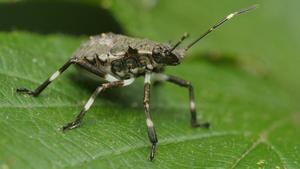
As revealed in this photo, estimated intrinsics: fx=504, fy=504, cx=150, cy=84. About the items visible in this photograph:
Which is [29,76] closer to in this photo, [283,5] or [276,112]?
[276,112]

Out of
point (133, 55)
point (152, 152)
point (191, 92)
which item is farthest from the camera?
point (191, 92)

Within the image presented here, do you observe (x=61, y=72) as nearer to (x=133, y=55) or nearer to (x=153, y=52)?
(x=133, y=55)

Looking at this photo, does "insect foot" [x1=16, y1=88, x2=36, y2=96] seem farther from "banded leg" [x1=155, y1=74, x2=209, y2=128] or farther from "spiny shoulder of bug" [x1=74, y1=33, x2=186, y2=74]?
"banded leg" [x1=155, y1=74, x2=209, y2=128]

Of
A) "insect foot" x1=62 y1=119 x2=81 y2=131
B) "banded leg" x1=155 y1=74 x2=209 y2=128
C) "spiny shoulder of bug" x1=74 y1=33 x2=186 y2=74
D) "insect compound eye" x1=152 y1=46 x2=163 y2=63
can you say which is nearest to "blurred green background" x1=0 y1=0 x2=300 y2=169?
"insect foot" x1=62 y1=119 x2=81 y2=131

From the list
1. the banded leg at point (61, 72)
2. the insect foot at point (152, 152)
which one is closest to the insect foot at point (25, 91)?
the banded leg at point (61, 72)

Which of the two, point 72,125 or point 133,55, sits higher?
point 133,55

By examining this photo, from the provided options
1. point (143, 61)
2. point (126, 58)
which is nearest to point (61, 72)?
point (126, 58)

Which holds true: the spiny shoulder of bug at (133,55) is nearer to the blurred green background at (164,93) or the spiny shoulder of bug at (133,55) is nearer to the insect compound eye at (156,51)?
the insect compound eye at (156,51)

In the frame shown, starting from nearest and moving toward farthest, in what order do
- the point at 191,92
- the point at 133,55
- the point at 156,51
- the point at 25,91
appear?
the point at 25,91 → the point at 156,51 → the point at 133,55 → the point at 191,92
